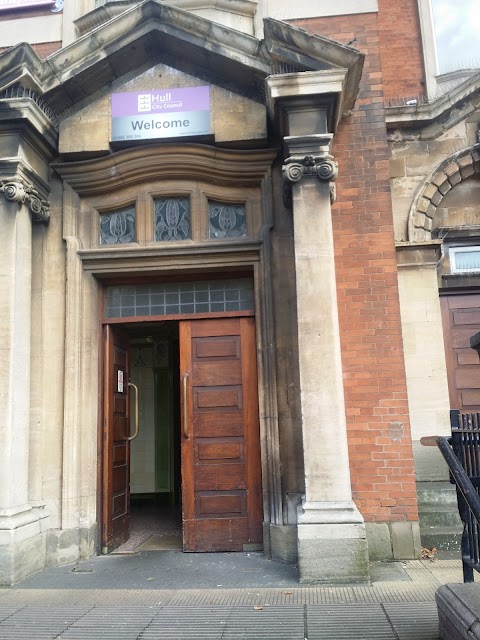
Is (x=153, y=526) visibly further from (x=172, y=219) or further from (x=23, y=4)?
(x=23, y=4)

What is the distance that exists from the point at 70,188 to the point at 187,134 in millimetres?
1510

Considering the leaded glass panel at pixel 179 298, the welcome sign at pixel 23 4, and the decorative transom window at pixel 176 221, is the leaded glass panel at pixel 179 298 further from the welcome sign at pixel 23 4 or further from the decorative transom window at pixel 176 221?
the welcome sign at pixel 23 4

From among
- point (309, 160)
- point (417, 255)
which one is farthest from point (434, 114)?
point (309, 160)

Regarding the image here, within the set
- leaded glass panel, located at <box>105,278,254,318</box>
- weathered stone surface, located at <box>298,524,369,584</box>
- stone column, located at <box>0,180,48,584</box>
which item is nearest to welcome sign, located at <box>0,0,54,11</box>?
stone column, located at <box>0,180,48,584</box>

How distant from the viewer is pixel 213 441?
21.0 ft

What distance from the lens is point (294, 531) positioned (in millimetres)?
5777

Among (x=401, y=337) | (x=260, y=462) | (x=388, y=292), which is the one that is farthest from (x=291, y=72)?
(x=260, y=462)

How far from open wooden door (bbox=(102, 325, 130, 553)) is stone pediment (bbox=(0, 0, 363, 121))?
2.78 metres

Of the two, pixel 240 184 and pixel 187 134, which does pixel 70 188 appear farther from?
pixel 240 184

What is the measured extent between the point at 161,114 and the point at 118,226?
1.35 metres

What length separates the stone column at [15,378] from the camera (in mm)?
5434

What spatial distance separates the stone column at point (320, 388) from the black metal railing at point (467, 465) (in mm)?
1570

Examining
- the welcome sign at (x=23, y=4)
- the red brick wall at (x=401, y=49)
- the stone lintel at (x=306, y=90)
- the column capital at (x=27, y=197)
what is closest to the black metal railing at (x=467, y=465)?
the stone lintel at (x=306, y=90)

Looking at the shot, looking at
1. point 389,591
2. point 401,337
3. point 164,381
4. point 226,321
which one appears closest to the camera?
point 389,591
